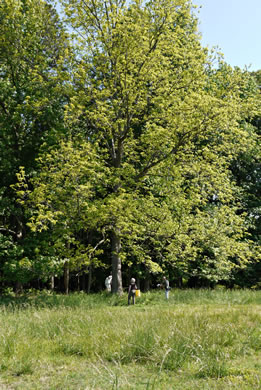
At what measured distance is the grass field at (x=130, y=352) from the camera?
4.82 m

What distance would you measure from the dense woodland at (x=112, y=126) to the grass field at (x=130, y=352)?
538 cm

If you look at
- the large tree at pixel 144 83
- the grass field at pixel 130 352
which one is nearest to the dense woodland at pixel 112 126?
the large tree at pixel 144 83

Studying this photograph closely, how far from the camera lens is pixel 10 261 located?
14.8 meters

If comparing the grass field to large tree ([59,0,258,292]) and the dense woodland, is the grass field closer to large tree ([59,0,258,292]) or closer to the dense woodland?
the dense woodland

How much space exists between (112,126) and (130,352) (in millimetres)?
11229

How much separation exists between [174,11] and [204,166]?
267 inches

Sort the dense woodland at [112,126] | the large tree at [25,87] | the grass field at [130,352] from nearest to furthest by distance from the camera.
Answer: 1. the grass field at [130,352]
2. the dense woodland at [112,126]
3. the large tree at [25,87]

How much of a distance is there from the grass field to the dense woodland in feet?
17.6

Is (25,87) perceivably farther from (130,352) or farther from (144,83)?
(130,352)

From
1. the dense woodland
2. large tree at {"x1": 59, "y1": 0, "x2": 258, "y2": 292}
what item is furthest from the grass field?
large tree at {"x1": 59, "y1": 0, "x2": 258, "y2": 292}

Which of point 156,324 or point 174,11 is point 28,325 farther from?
point 174,11

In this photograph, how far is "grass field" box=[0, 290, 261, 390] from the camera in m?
4.82

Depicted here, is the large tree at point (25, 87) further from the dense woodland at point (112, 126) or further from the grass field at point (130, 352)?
the grass field at point (130, 352)

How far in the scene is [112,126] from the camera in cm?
1555
